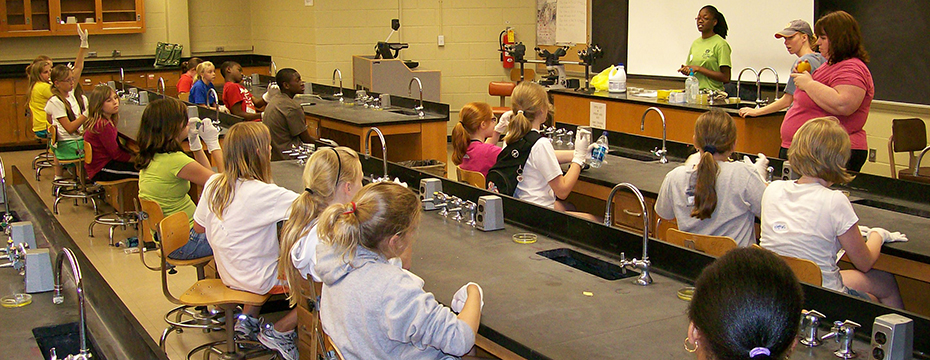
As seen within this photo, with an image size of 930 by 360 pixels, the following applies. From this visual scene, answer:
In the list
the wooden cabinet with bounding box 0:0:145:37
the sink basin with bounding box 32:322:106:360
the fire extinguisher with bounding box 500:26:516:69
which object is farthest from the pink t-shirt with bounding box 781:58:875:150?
the wooden cabinet with bounding box 0:0:145:37

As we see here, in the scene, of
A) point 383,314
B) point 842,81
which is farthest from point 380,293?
point 842,81

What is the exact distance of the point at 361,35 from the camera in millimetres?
9469

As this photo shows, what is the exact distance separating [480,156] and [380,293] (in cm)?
238

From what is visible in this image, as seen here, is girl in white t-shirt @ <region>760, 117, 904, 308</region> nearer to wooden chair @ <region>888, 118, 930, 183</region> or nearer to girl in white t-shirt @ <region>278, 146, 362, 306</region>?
girl in white t-shirt @ <region>278, 146, 362, 306</region>

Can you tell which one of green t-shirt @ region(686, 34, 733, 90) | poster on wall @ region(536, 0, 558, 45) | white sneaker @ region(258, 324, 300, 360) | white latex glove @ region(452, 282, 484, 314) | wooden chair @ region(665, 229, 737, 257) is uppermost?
poster on wall @ region(536, 0, 558, 45)

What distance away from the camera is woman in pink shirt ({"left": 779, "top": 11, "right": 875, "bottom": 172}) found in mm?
4137

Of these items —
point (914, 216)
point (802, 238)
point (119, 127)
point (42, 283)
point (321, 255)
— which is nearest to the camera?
point (321, 255)

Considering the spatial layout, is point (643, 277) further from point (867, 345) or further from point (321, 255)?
point (321, 255)

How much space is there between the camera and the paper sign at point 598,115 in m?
7.11

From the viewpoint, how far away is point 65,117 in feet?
21.3

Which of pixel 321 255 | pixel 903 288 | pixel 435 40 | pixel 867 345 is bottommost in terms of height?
pixel 903 288

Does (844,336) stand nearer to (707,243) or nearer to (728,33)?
(707,243)

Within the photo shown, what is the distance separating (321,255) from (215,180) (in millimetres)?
1290

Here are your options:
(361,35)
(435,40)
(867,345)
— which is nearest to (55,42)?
(361,35)
